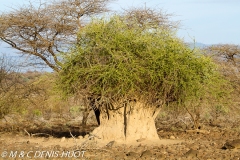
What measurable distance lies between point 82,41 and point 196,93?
3.32 meters

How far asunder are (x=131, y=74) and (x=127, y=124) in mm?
1480

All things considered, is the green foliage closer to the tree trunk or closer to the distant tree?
the tree trunk

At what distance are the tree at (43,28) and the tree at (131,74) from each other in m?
4.28

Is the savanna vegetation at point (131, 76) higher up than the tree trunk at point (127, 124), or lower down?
higher up

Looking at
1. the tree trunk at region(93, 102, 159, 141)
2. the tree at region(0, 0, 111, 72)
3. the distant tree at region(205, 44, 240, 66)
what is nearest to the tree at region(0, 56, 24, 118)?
the tree at region(0, 0, 111, 72)

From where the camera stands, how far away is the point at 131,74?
11141mm

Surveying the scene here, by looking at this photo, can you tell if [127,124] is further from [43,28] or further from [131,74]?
[43,28]

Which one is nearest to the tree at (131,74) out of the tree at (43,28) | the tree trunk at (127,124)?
the tree trunk at (127,124)

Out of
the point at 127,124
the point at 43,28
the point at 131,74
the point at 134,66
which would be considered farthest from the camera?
the point at 43,28

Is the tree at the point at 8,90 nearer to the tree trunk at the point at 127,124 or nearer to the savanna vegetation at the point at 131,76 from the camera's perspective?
the savanna vegetation at the point at 131,76

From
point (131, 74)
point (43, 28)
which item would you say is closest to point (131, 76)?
point (131, 74)

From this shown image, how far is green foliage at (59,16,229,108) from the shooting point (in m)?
11.3

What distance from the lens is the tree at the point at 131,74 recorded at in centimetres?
1135

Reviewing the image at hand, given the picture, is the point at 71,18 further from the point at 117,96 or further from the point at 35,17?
the point at 117,96
